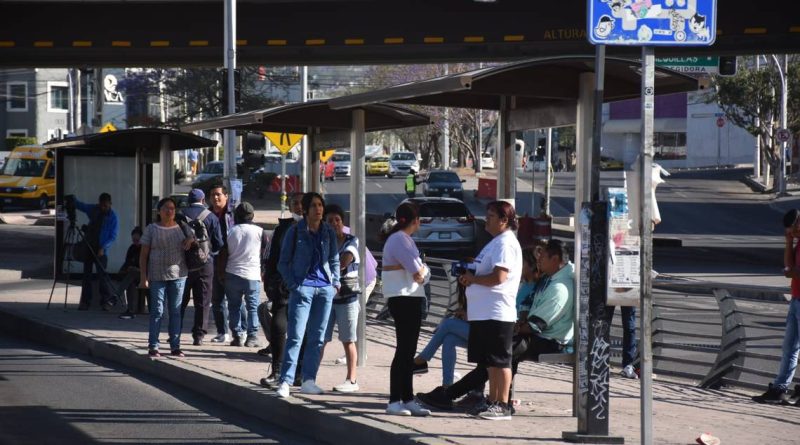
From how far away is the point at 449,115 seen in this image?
255ft

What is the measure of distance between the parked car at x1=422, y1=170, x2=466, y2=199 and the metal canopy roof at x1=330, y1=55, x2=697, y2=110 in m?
44.8

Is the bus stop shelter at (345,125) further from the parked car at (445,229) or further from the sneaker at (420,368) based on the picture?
the parked car at (445,229)

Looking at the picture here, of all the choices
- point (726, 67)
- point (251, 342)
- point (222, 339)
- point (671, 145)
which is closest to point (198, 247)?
point (251, 342)

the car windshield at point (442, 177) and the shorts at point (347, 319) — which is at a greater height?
the car windshield at point (442, 177)

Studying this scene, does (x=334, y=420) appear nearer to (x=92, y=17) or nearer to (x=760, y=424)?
(x=760, y=424)

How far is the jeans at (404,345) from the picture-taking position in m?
9.66

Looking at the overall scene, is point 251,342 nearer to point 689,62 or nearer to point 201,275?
point 201,275

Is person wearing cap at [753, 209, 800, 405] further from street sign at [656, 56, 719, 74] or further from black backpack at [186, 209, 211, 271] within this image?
street sign at [656, 56, 719, 74]

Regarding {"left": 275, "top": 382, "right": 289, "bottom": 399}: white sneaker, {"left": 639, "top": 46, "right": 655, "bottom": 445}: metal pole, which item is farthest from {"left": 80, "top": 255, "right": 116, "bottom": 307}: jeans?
{"left": 639, "top": 46, "right": 655, "bottom": 445}: metal pole

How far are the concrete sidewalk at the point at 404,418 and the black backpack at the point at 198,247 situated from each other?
974 mm

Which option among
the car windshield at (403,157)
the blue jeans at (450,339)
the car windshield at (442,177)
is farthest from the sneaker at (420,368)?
the car windshield at (403,157)

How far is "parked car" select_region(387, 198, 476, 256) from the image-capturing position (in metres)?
30.0

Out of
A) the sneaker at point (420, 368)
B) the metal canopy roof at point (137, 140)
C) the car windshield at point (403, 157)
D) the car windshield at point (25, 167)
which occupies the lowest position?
the sneaker at point (420, 368)

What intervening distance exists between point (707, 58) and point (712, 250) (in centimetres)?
747
